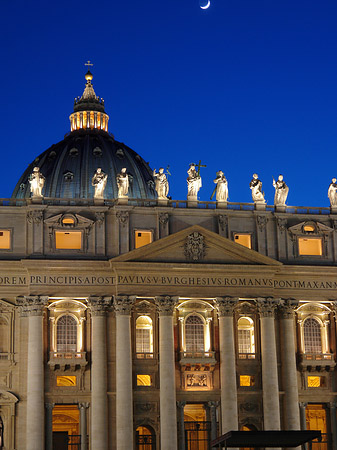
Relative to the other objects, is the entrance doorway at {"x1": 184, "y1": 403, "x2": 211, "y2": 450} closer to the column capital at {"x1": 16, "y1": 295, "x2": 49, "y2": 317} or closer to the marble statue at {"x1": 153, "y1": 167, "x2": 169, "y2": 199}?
the column capital at {"x1": 16, "y1": 295, "x2": 49, "y2": 317}

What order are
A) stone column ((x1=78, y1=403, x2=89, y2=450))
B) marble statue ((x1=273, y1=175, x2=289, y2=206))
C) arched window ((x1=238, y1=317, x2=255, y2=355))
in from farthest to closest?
marble statue ((x1=273, y1=175, x2=289, y2=206)) < arched window ((x1=238, y1=317, x2=255, y2=355)) < stone column ((x1=78, y1=403, x2=89, y2=450))

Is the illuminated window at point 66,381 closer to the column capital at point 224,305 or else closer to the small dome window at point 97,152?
the column capital at point 224,305

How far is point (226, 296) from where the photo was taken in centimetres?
7450

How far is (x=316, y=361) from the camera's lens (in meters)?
75.9

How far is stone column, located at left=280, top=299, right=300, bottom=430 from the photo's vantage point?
7419 centimetres

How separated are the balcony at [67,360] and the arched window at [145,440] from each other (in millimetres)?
6333

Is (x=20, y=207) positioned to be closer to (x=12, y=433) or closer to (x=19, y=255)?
(x=19, y=255)

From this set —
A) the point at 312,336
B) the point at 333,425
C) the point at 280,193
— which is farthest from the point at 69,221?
the point at 333,425

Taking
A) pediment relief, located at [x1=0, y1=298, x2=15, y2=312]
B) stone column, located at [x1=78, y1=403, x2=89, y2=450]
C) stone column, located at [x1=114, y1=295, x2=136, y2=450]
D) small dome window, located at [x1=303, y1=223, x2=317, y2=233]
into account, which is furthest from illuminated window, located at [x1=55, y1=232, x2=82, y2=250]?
small dome window, located at [x1=303, y1=223, x2=317, y2=233]

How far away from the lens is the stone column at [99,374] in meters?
70.6

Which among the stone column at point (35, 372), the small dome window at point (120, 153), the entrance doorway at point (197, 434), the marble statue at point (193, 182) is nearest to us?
the stone column at point (35, 372)

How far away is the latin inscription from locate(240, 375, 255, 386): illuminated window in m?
6.68

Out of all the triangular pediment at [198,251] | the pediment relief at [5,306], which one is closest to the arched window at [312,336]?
the triangular pediment at [198,251]

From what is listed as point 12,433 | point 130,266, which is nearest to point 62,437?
point 12,433
